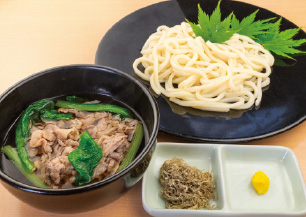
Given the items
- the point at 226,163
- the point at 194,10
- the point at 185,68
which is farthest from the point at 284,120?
the point at 194,10

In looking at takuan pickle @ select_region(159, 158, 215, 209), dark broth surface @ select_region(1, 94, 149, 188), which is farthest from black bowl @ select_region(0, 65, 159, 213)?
takuan pickle @ select_region(159, 158, 215, 209)

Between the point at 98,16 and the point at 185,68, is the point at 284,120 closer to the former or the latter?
the point at 185,68

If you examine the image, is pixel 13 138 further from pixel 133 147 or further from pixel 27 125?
pixel 133 147

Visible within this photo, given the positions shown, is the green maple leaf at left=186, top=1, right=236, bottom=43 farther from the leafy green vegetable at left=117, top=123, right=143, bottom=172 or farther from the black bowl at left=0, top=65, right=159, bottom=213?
the leafy green vegetable at left=117, top=123, right=143, bottom=172

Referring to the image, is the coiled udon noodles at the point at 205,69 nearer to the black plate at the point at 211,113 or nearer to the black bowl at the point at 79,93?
the black plate at the point at 211,113

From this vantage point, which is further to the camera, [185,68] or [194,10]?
[194,10]

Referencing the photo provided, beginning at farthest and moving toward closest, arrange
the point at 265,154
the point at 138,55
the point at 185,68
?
the point at 138,55 < the point at 185,68 < the point at 265,154

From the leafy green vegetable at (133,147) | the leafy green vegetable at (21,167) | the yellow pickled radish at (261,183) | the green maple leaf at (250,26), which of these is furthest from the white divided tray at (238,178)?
the green maple leaf at (250,26)

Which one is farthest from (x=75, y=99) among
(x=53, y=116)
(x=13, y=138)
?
(x=13, y=138)
